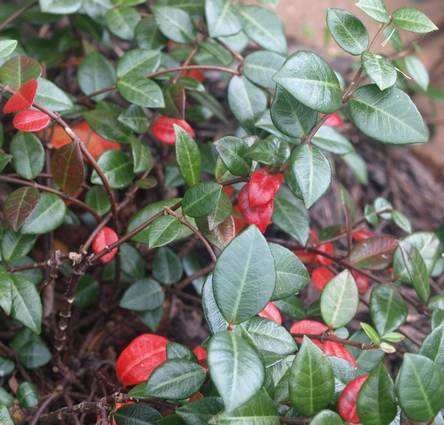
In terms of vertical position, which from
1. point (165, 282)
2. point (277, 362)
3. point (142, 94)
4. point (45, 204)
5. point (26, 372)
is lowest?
point (26, 372)

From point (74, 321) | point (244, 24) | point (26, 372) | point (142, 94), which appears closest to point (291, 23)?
point (244, 24)

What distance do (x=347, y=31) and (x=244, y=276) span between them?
1.58ft

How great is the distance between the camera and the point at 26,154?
3.37ft

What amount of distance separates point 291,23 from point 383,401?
2.19 metres

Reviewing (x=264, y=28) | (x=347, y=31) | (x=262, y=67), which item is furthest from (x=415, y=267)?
(x=264, y=28)

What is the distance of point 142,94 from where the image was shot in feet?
3.59

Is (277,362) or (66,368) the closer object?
(277,362)

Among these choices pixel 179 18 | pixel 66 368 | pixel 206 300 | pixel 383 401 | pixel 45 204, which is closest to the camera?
pixel 383 401

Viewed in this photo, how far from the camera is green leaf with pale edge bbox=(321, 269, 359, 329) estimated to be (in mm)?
960

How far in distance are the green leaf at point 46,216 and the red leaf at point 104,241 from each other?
82 millimetres

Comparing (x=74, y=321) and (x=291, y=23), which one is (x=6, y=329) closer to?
(x=74, y=321)

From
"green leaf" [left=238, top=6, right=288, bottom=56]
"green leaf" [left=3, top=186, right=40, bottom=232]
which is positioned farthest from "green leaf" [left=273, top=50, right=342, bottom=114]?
"green leaf" [left=3, top=186, right=40, bottom=232]

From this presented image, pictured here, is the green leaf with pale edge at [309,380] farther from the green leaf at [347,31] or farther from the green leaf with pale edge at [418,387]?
the green leaf at [347,31]

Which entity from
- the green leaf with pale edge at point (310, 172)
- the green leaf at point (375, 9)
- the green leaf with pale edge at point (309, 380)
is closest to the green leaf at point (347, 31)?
the green leaf at point (375, 9)
